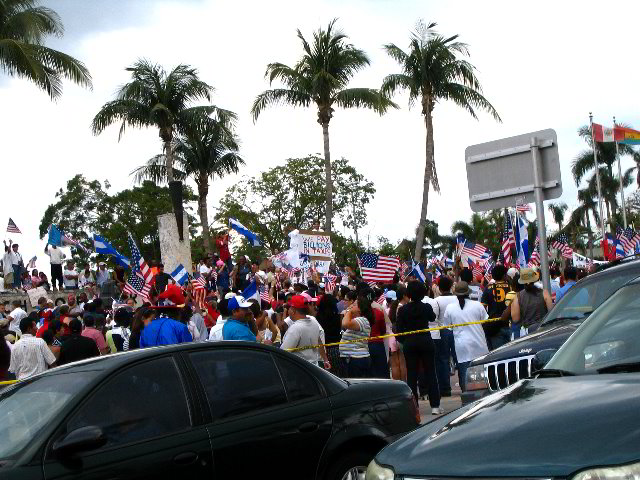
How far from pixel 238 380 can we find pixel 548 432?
313 cm

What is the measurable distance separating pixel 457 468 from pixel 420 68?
1521 inches

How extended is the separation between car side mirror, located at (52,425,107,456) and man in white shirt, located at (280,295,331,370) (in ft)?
21.5

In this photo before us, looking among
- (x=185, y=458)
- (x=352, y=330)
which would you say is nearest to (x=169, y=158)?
(x=352, y=330)

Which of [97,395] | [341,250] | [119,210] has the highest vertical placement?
[119,210]

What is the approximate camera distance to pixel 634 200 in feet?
314

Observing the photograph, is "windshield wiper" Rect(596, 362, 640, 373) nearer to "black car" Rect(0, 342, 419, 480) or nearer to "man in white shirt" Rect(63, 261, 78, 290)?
"black car" Rect(0, 342, 419, 480)

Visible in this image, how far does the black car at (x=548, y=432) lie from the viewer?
3.74m

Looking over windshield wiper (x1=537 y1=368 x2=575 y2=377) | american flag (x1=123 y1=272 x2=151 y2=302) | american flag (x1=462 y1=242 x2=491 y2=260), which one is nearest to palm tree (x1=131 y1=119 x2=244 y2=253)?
american flag (x1=462 y1=242 x2=491 y2=260)

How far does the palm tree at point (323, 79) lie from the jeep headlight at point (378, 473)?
35235 millimetres

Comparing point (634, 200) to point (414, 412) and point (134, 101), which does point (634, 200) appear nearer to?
point (134, 101)

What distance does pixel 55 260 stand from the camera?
105ft

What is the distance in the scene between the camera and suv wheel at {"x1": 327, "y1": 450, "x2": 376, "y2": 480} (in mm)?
7062

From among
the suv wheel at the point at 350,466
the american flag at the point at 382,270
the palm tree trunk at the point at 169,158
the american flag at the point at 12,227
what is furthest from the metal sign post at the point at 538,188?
the palm tree trunk at the point at 169,158

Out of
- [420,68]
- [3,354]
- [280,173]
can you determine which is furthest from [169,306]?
[280,173]
